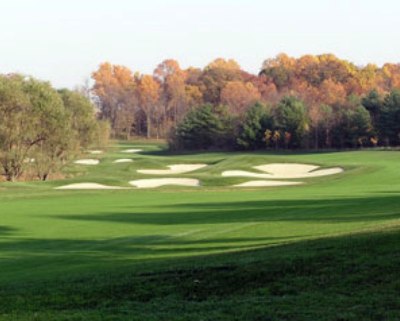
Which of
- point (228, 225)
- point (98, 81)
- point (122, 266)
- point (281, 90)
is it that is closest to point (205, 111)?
point (281, 90)

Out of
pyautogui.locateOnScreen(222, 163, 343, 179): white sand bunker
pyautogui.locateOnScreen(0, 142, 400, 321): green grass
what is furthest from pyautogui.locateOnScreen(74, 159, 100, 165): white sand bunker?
pyautogui.locateOnScreen(0, 142, 400, 321): green grass

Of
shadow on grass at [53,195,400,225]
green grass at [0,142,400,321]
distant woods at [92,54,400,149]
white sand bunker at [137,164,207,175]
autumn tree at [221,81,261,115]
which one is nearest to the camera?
green grass at [0,142,400,321]

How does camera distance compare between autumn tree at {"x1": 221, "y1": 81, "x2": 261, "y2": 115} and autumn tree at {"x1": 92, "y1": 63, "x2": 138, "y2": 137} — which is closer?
autumn tree at {"x1": 221, "y1": 81, "x2": 261, "y2": 115}

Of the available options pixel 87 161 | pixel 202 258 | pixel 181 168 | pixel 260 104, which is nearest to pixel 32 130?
pixel 181 168

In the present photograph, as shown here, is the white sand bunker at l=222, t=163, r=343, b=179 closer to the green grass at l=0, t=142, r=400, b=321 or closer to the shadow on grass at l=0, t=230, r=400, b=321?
the green grass at l=0, t=142, r=400, b=321

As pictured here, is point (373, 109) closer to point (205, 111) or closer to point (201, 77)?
point (205, 111)

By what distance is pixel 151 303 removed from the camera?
32.3ft

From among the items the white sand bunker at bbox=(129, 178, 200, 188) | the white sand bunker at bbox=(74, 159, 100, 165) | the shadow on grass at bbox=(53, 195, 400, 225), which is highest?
the white sand bunker at bbox=(74, 159, 100, 165)

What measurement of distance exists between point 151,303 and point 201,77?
14181 cm

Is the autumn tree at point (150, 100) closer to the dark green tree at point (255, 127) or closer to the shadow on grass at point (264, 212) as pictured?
the dark green tree at point (255, 127)

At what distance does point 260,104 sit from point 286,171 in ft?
128

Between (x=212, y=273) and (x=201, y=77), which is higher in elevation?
(x=201, y=77)

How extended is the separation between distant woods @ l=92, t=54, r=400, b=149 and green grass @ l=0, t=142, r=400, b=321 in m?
58.3

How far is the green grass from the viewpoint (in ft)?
30.4
